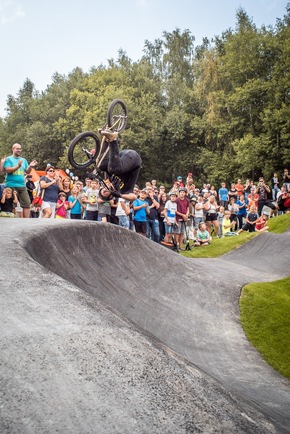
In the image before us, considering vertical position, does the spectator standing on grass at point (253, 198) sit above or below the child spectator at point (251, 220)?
above

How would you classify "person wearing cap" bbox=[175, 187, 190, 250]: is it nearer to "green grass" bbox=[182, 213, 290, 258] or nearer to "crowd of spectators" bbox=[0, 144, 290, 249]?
"crowd of spectators" bbox=[0, 144, 290, 249]

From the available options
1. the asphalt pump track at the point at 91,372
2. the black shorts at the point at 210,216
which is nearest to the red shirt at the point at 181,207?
the black shorts at the point at 210,216

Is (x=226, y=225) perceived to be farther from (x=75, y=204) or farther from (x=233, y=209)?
(x=75, y=204)

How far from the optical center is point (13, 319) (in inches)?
92.8

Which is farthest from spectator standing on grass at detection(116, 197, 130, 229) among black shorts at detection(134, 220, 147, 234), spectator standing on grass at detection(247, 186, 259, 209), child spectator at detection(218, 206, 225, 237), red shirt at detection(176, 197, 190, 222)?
spectator standing on grass at detection(247, 186, 259, 209)

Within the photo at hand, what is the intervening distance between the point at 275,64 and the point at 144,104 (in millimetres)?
13329

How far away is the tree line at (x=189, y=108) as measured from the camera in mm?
37812

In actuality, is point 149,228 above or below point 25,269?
below

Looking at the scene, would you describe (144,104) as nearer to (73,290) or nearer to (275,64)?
(275,64)

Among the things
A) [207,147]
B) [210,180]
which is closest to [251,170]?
[210,180]

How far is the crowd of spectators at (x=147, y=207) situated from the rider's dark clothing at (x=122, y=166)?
1155 millimetres

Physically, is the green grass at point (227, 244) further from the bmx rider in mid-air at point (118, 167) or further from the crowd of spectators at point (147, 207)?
the bmx rider in mid-air at point (118, 167)

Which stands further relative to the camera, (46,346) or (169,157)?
(169,157)

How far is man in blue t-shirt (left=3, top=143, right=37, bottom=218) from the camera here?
382 inches
